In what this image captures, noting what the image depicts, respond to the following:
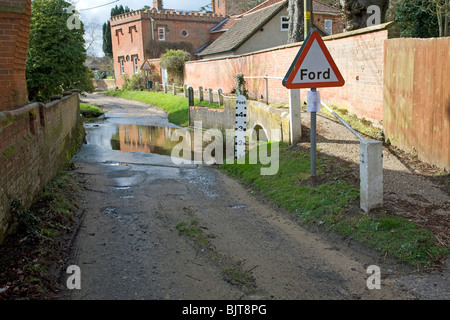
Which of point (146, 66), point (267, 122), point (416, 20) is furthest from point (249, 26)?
point (267, 122)

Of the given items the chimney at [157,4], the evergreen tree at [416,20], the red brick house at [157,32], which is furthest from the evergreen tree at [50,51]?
the chimney at [157,4]

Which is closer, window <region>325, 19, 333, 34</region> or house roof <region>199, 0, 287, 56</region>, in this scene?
house roof <region>199, 0, 287, 56</region>

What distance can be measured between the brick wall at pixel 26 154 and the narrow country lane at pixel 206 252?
870 mm

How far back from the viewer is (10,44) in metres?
7.56

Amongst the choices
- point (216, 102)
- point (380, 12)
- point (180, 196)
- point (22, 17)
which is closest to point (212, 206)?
point (180, 196)

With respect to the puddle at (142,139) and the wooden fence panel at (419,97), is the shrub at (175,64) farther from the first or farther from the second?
the wooden fence panel at (419,97)

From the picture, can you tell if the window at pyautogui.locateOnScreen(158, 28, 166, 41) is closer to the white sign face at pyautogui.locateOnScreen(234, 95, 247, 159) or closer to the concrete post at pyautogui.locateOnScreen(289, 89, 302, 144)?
the white sign face at pyautogui.locateOnScreen(234, 95, 247, 159)

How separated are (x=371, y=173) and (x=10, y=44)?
634cm

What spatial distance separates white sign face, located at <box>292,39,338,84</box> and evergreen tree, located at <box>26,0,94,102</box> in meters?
14.2

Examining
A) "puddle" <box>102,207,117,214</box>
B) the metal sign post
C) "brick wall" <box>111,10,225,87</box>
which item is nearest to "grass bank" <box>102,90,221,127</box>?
"brick wall" <box>111,10,225,87</box>

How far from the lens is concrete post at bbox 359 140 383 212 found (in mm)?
5594

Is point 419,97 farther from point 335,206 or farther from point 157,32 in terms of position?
point 157,32

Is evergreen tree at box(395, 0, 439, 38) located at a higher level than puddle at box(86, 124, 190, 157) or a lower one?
higher

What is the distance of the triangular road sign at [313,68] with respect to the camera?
265 inches
